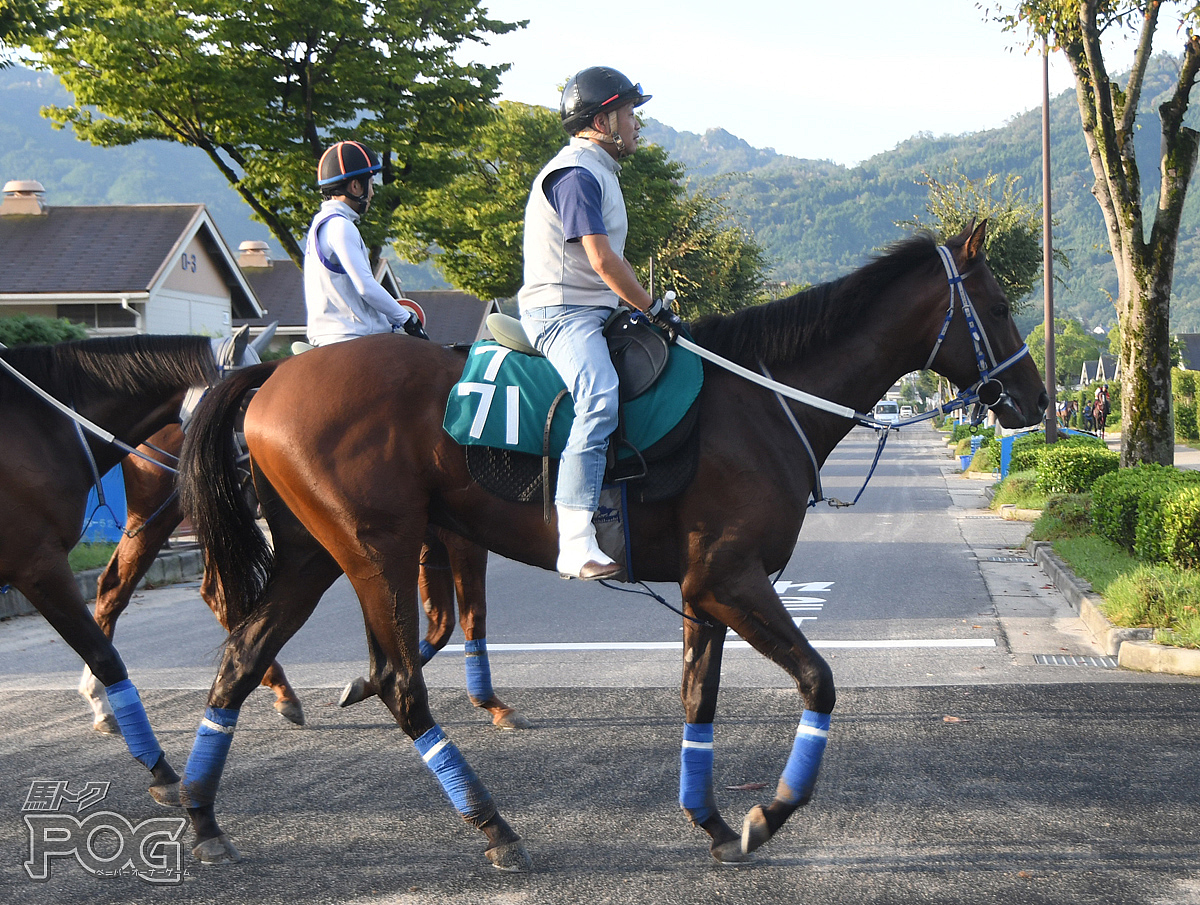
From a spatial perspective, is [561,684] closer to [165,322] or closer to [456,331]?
[165,322]

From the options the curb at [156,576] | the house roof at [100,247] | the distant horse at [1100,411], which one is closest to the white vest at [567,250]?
the curb at [156,576]

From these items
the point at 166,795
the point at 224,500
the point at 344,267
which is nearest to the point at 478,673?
the point at 166,795

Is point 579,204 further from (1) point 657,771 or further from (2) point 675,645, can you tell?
(2) point 675,645

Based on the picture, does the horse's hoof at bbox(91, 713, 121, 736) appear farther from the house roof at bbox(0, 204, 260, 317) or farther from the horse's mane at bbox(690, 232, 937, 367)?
the house roof at bbox(0, 204, 260, 317)

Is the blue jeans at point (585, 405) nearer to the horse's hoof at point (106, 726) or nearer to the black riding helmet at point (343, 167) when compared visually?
the black riding helmet at point (343, 167)

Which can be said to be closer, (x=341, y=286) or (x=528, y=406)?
(x=528, y=406)

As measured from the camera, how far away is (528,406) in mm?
4207

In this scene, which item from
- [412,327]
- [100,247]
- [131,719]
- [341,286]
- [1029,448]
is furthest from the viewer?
[100,247]

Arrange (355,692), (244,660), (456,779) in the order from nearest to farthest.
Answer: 1. (456,779)
2. (244,660)
3. (355,692)

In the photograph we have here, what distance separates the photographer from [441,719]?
6.23m

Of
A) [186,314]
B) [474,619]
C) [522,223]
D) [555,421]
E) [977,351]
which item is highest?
[522,223]

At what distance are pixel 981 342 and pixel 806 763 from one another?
1.81 m

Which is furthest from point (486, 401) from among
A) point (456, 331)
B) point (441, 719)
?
point (456, 331)

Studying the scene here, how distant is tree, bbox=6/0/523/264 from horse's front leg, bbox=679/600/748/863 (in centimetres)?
1755
